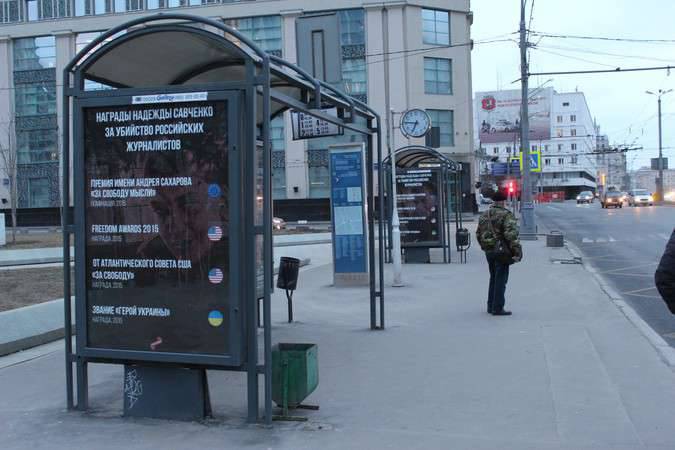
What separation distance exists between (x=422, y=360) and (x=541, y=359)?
1.23 metres

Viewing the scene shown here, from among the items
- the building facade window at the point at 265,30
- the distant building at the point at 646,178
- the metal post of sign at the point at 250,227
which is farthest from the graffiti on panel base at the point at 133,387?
the distant building at the point at 646,178

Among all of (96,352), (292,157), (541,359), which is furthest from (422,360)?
(292,157)

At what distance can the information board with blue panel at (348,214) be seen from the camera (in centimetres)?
1282

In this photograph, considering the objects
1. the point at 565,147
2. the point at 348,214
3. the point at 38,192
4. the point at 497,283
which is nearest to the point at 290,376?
the point at 497,283

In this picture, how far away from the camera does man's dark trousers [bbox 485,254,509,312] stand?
9.57 m

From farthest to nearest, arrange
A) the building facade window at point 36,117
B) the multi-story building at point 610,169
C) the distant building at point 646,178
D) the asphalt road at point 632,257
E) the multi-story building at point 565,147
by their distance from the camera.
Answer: the distant building at point 646,178 → the multi-story building at point 610,169 → the multi-story building at point 565,147 → the building facade window at point 36,117 → the asphalt road at point 632,257

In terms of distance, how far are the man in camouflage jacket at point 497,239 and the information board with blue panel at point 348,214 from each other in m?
3.63

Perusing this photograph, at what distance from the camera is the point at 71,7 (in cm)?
5119

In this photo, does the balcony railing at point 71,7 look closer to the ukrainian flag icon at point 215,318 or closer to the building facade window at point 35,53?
the building facade window at point 35,53

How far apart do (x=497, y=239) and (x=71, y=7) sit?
5013cm

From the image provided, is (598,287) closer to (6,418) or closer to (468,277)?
(468,277)

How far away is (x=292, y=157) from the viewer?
50125mm

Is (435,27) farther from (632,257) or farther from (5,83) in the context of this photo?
(632,257)

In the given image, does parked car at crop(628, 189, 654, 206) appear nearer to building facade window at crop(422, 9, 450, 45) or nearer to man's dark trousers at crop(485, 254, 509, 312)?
building facade window at crop(422, 9, 450, 45)
